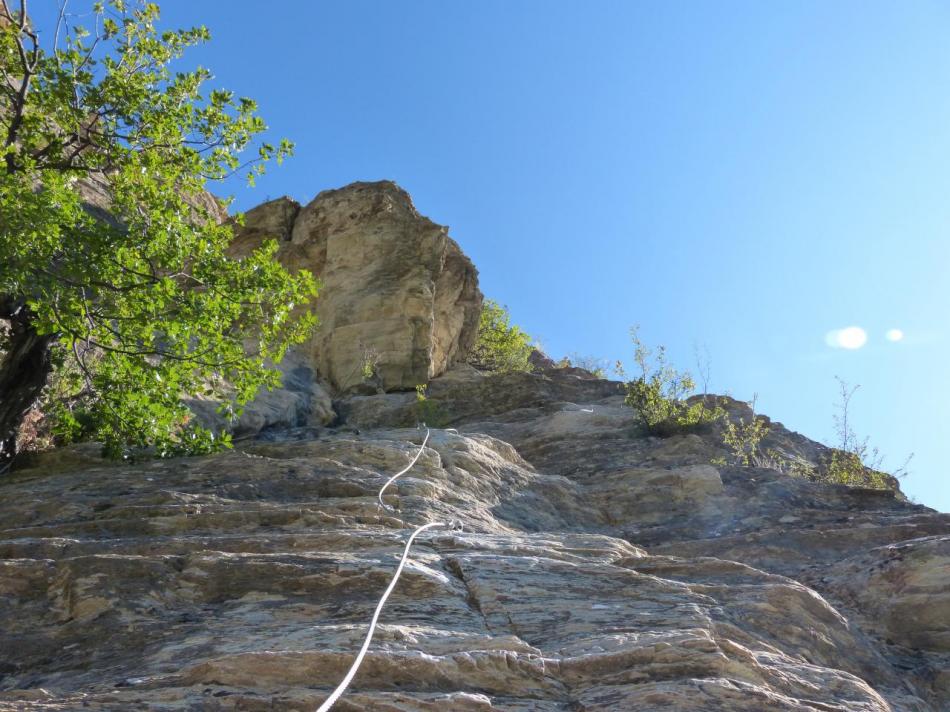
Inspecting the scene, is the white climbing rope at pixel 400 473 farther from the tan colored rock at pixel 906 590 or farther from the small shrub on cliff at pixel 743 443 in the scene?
the small shrub on cliff at pixel 743 443

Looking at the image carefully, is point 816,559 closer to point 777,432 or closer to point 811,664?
point 811,664

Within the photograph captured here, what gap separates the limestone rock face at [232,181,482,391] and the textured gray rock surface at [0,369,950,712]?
10470 millimetres

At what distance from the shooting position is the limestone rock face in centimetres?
1984

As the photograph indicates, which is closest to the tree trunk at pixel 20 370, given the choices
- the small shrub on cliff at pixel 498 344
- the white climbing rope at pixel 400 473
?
the white climbing rope at pixel 400 473

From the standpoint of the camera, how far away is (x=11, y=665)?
4.29m

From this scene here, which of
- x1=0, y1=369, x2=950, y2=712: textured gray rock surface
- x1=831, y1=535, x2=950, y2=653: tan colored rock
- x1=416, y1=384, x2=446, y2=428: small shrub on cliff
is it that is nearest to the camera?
x1=0, y1=369, x2=950, y2=712: textured gray rock surface

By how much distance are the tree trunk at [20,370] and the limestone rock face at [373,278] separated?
895 centimetres

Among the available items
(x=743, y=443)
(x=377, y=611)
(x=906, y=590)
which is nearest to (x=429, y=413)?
(x=743, y=443)

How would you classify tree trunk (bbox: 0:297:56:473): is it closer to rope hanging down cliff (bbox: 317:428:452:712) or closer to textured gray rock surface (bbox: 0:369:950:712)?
textured gray rock surface (bbox: 0:369:950:712)

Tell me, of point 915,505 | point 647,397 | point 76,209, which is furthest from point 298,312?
point 915,505

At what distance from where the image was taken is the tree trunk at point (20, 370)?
10203 mm

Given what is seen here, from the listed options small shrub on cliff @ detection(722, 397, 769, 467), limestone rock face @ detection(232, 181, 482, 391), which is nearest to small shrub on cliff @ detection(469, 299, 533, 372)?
limestone rock face @ detection(232, 181, 482, 391)

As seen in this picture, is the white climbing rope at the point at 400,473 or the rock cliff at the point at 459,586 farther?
the white climbing rope at the point at 400,473

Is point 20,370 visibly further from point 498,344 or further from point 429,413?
A: point 498,344
